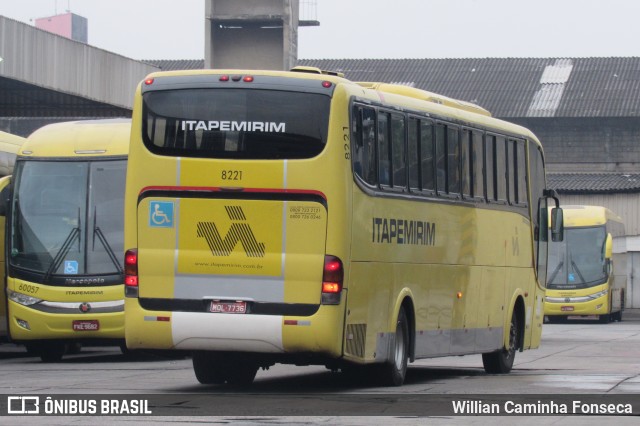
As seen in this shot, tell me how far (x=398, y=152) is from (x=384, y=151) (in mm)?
442

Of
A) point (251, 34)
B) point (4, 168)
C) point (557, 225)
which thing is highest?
point (251, 34)

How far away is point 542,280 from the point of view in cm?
2297

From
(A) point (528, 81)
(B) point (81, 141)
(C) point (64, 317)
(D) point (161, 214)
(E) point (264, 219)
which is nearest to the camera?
(E) point (264, 219)

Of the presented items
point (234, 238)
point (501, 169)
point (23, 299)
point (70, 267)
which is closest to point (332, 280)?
point (234, 238)

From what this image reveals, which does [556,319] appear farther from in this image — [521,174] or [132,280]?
[132,280]

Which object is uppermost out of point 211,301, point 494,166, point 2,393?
point 494,166

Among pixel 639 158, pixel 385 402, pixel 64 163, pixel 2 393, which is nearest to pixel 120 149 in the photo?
pixel 64 163

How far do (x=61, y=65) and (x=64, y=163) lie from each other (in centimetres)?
1527

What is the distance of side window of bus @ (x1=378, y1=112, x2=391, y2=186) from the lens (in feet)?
52.6

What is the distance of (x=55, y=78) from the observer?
123 feet

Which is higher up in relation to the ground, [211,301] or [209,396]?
[211,301]

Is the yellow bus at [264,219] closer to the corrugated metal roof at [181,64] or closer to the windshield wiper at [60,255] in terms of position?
the windshield wiper at [60,255]

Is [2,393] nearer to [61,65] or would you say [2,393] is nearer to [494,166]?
[494,166]

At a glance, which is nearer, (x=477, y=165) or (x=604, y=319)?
(x=477, y=165)
